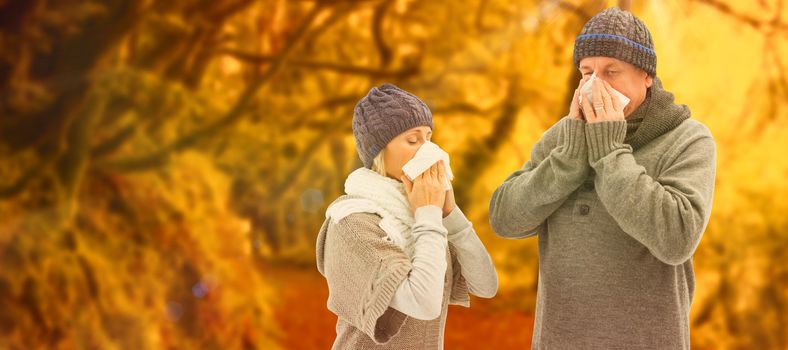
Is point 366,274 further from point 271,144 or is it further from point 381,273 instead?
point 271,144

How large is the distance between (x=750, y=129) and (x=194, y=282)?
295cm

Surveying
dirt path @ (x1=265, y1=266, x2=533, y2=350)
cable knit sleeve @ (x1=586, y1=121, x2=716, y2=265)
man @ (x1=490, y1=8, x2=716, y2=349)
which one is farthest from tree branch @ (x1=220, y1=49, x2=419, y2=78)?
cable knit sleeve @ (x1=586, y1=121, x2=716, y2=265)

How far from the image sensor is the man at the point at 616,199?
4.63 ft

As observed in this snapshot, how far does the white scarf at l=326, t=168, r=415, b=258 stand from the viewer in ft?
5.08

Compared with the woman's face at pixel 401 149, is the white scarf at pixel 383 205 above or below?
below

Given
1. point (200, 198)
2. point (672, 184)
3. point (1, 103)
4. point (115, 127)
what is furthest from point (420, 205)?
point (1, 103)

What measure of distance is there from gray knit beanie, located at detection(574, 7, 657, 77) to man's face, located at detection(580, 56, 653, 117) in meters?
0.01

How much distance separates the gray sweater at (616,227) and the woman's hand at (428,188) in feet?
0.54

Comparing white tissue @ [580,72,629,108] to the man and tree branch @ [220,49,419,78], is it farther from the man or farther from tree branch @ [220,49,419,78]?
tree branch @ [220,49,419,78]

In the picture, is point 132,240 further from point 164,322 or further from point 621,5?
point 621,5

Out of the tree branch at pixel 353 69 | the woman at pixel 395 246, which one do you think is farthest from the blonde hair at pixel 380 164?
the tree branch at pixel 353 69

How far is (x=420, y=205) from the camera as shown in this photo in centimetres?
155

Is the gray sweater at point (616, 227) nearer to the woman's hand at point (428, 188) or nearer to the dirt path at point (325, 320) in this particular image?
the woman's hand at point (428, 188)

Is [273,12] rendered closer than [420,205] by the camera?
No
